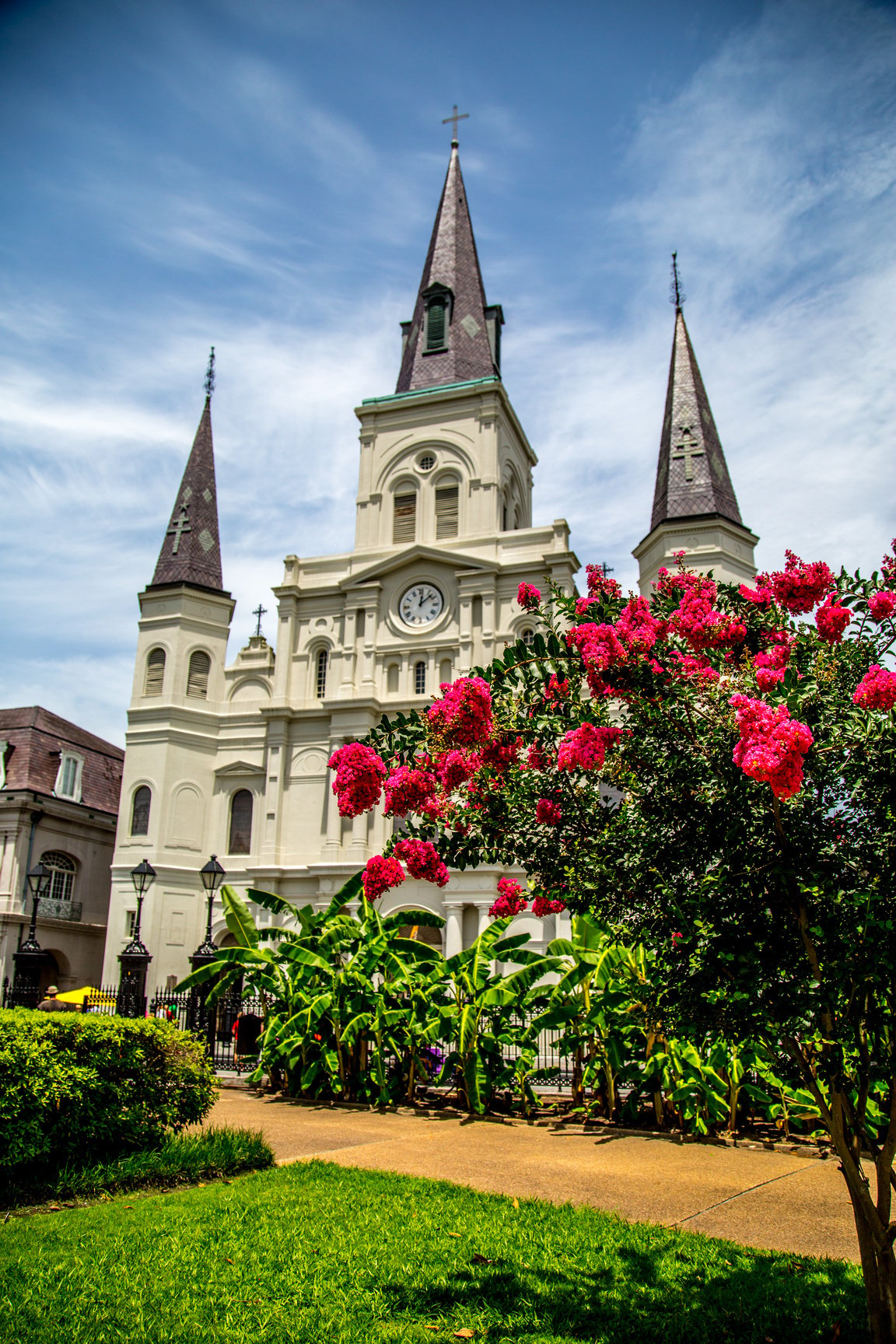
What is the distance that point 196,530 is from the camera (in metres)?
35.3

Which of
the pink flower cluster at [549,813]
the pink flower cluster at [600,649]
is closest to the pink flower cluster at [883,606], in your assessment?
the pink flower cluster at [600,649]

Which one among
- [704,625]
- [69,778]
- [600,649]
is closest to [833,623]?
[704,625]

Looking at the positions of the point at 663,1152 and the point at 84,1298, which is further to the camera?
the point at 663,1152

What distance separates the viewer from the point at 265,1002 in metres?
12.0

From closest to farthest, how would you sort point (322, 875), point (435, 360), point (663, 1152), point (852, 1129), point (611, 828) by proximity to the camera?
point (852, 1129) → point (611, 828) → point (663, 1152) → point (322, 875) → point (435, 360)

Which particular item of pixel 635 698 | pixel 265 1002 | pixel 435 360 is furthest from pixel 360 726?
pixel 635 698

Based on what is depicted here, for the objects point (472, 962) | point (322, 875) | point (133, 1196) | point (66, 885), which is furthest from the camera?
point (66, 885)

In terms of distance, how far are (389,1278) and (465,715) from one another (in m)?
3.25

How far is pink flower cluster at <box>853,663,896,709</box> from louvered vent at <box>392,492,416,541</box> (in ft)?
99.4

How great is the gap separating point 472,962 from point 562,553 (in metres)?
20.7

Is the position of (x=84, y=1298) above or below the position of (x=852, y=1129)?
below

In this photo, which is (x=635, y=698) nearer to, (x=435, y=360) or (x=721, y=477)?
(x=721, y=477)

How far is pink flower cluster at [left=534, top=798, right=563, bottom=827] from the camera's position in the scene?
5738mm

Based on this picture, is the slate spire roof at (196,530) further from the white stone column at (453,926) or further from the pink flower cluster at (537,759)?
the pink flower cluster at (537,759)
